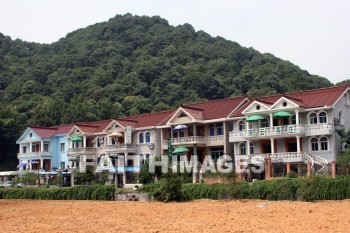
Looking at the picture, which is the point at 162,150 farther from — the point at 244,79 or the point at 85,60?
the point at 85,60

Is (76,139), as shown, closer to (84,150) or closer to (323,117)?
(84,150)

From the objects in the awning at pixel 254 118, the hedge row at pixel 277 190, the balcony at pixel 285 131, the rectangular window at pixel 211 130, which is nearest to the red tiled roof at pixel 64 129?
the rectangular window at pixel 211 130

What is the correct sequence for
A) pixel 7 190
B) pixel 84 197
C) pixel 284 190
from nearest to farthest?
pixel 284 190 → pixel 84 197 → pixel 7 190

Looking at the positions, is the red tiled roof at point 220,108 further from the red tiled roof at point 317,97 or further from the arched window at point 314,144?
the arched window at point 314,144

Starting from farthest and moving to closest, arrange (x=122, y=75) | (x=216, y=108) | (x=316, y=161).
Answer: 1. (x=122, y=75)
2. (x=216, y=108)
3. (x=316, y=161)

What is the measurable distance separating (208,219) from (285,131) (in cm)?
1851

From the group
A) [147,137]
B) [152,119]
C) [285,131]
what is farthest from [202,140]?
[285,131]

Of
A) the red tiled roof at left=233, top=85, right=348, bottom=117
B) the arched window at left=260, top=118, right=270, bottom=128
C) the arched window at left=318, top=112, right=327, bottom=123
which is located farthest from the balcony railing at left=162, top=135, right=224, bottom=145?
the arched window at left=318, top=112, right=327, bottom=123

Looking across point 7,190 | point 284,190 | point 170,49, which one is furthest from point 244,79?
point 284,190

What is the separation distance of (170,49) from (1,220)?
6409cm

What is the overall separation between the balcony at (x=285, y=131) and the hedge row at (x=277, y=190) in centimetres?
851

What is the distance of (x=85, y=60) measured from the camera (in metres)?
82.1

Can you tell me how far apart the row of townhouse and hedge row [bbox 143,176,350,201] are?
706 cm

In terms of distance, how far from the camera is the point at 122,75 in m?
78.7
